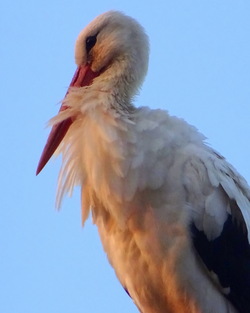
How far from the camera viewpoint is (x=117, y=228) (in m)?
5.32

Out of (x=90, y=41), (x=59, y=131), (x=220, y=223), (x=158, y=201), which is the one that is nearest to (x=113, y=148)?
(x=158, y=201)

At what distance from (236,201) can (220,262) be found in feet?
0.91

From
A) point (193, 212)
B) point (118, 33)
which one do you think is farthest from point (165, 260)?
point (118, 33)

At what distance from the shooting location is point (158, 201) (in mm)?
5227

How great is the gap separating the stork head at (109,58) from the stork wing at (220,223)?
0.56 metres

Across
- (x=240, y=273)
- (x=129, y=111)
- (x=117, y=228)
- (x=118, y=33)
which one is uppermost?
(x=118, y=33)

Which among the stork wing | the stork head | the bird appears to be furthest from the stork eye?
the stork wing

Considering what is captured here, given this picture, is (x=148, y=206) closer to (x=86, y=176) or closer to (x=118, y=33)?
(x=86, y=176)

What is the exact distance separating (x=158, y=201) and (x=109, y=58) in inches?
35.3

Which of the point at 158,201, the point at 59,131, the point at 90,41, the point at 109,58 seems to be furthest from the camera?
the point at 90,41

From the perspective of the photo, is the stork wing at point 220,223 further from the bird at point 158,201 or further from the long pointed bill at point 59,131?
the long pointed bill at point 59,131

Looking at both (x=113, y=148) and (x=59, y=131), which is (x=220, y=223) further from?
(x=59, y=131)

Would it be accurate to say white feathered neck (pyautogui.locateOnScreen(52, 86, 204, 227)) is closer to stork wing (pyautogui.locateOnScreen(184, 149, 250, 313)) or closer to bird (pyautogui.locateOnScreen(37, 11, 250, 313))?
bird (pyautogui.locateOnScreen(37, 11, 250, 313))

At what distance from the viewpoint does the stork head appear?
5652 millimetres
